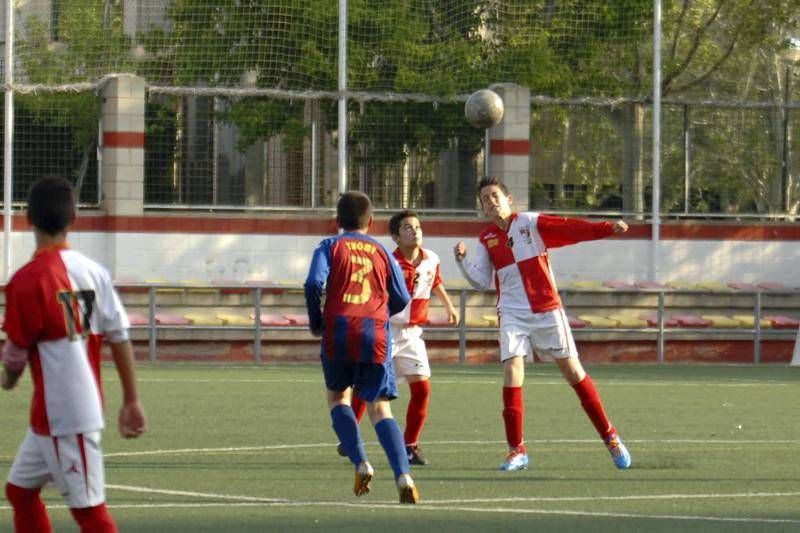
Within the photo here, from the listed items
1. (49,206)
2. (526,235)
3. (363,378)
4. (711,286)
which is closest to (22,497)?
(49,206)

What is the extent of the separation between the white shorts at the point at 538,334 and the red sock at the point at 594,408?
0.75 ft

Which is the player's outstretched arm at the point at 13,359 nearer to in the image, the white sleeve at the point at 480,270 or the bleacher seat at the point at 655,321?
the white sleeve at the point at 480,270

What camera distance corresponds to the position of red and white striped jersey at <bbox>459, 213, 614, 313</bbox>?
38.5 feet

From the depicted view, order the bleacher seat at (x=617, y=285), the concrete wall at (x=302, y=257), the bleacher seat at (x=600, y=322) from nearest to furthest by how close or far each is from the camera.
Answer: the bleacher seat at (x=600, y=322), the concrete wall at (x=302, y=257), the bleacher seat at (x=617, y=285)

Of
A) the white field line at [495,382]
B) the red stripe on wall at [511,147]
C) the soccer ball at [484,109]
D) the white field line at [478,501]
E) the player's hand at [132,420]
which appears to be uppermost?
the soccer ball at [484,109]

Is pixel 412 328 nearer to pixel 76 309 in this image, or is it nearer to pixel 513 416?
pixel 513 416

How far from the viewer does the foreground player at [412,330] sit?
39.6 ft

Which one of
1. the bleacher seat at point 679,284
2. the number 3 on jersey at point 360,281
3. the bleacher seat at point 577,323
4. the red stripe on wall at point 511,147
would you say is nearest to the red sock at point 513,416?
the number 3 on jersey at point 360,281

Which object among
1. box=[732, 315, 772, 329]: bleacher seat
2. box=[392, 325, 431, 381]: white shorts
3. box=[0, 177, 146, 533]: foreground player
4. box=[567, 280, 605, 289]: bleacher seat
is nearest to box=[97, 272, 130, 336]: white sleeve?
Answer: box=[0, 177, 146, 533]: foreground player

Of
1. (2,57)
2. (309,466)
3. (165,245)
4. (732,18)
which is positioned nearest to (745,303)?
(732,18)

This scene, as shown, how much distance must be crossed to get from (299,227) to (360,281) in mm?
16805

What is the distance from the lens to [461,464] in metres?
11.6

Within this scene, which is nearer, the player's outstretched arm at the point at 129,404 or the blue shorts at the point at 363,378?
the player's outstretched arm at the point at 129,404

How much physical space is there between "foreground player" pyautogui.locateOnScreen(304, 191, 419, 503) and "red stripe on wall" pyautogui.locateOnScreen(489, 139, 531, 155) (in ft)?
56.9
